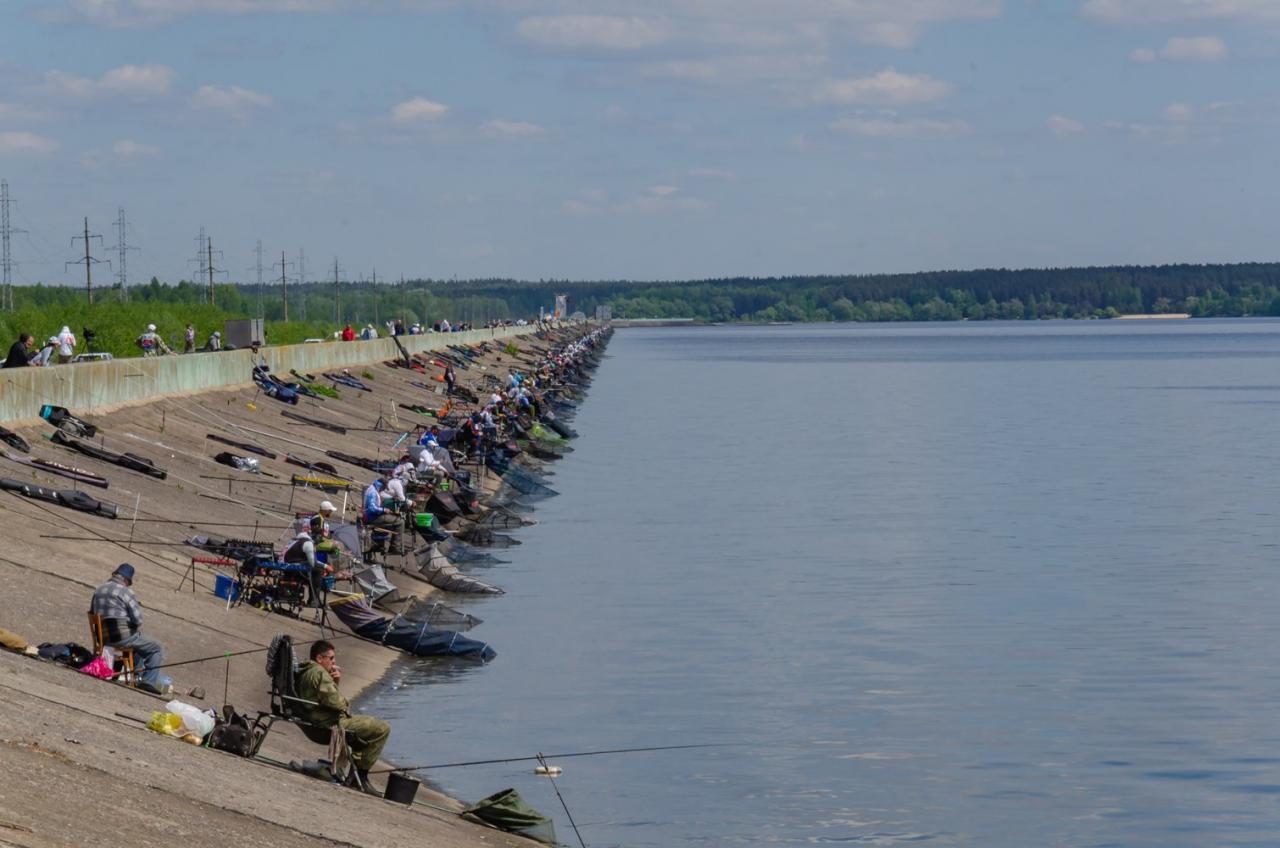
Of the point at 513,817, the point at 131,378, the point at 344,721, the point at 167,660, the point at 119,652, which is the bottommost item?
the point at 513,817

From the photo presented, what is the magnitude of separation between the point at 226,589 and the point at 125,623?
716 centimetres

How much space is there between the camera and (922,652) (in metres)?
30.3

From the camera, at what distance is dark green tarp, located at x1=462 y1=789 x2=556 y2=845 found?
63.5 feet

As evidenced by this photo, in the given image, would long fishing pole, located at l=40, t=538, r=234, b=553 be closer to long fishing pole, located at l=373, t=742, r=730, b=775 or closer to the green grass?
long fishing pole, located at l=373, t=742, r=730, b=775

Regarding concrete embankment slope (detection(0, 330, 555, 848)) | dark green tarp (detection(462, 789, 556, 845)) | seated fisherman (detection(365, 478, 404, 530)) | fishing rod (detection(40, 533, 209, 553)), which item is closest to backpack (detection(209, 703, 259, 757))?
concrete embankment slope (detection(0, 330, 555, 848))

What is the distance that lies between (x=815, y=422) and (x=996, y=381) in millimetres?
54146

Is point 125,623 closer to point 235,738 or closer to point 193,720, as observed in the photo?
point 193,720

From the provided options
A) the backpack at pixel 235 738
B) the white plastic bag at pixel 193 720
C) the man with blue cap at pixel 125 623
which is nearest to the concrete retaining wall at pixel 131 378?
the man with blue cap at pixel 125 623

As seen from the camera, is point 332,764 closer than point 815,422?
Yes

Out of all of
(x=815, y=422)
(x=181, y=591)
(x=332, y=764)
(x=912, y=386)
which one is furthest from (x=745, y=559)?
(x=912, y=386)

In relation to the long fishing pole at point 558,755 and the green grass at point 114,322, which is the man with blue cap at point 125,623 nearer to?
the long fishing pole at point 558,755

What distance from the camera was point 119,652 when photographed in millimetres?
21625

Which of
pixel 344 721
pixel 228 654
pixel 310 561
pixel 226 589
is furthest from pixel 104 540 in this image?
pixel 344 721

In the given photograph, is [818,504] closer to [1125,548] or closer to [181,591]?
[1125,548]
